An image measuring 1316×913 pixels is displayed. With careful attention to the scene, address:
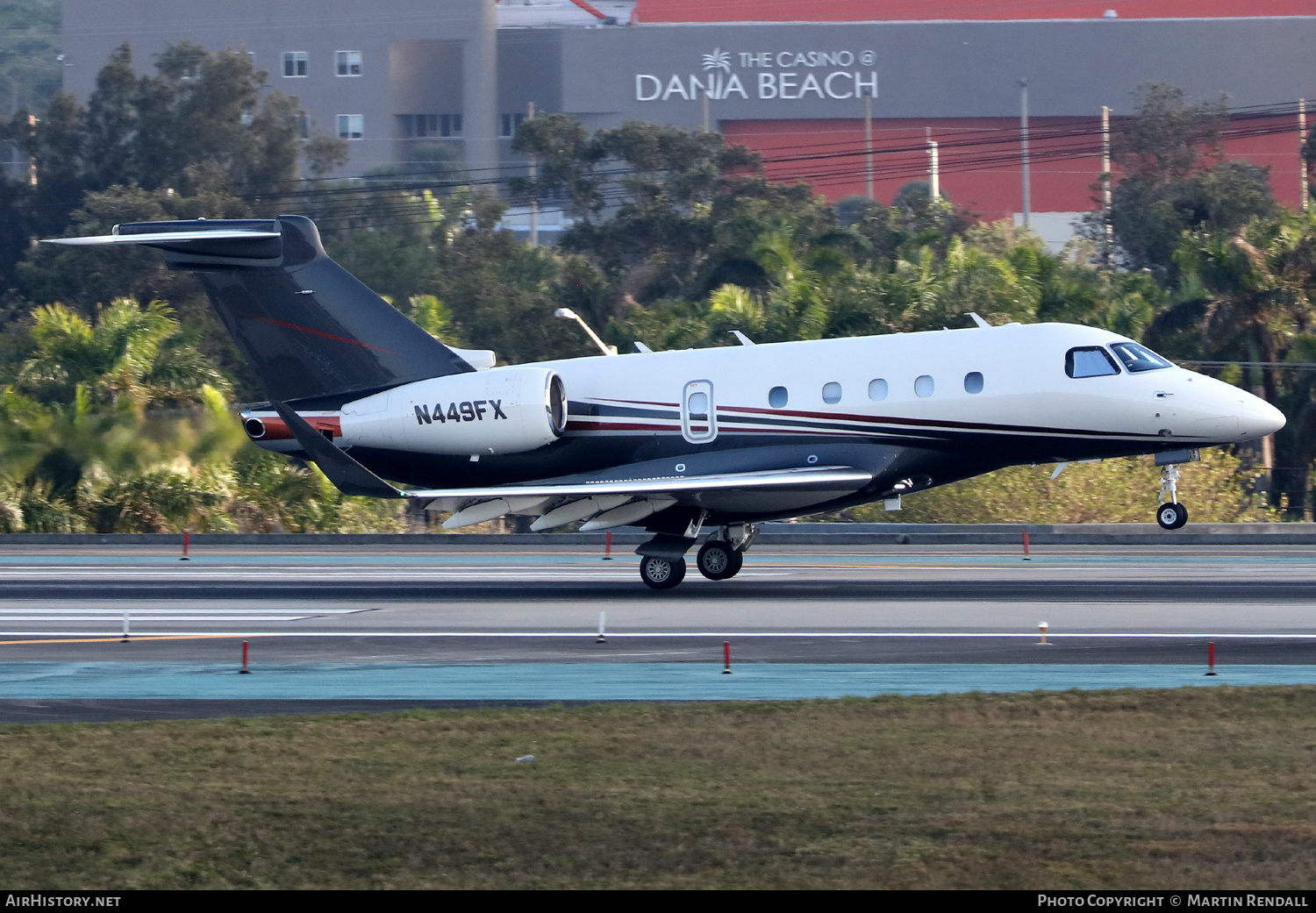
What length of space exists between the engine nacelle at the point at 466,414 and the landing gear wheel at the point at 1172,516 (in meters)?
7.94

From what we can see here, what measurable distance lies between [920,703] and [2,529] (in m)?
24.0

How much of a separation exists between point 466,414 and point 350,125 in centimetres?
10118

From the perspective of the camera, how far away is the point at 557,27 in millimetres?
118938

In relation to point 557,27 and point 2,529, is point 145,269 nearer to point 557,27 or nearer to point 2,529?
point 2,529

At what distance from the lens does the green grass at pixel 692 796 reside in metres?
7.73

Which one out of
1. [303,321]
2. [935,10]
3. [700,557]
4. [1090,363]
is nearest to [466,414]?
[303,321]

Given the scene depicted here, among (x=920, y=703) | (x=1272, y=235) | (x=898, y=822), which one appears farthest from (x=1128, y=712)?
(x=1272, y=235)

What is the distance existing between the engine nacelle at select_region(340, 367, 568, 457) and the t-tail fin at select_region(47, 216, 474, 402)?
0.42 m

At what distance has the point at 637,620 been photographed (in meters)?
17.9

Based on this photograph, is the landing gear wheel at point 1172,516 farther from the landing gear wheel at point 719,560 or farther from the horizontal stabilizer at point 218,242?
the horizontal stabilizer at point 218,242

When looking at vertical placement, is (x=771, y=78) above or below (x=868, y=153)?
above

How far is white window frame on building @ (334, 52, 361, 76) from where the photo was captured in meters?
116

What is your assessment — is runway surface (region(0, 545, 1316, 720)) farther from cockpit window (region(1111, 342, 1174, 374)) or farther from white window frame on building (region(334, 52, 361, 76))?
white window frame on building (region(334, 52, 361, 76))

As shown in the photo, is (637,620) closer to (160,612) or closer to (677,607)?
(677,607)
